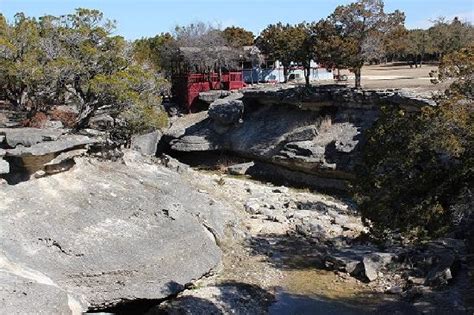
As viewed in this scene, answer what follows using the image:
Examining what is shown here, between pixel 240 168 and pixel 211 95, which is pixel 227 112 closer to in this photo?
pixel 240 168

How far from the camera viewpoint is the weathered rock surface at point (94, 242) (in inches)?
578

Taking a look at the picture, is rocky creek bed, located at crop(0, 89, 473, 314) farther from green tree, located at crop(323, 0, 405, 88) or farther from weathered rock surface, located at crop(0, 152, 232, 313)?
green tree, located at crop(323, 0, 405, 88)

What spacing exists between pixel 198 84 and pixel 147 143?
41.8 feet

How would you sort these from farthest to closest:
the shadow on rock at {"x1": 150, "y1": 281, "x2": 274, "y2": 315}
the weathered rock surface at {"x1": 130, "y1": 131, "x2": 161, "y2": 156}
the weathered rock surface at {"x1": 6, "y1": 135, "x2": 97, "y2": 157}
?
the weathered rock surface at {"x1": 130, "y1": 131, "x2": 161, "y2": 156}
the weathered rock surface at {"x1": 6, "y1": 135, "x2": 97, "y2": 157}
the shadow on rock at {"x1": 150, "y1": 281, "x2": 274, "y2": 315}

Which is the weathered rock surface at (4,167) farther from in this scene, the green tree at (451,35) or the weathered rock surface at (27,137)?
the green tree at (451,35)

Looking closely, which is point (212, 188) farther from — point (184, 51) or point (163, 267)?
point (184, 51)

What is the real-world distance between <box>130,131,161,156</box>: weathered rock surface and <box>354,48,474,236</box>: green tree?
2317cm

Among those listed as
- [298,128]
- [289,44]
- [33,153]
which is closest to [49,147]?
[33,153]

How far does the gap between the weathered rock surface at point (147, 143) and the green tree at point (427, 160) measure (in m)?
23.2

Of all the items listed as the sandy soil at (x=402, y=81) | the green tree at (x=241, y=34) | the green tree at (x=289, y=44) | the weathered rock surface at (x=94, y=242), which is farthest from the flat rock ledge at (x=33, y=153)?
Answer: the green tree at (x=241, y=34)

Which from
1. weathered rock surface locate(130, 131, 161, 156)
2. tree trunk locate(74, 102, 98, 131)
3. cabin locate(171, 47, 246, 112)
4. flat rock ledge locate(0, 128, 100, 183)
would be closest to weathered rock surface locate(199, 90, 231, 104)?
cabin locate(171, 47, 246, 112)

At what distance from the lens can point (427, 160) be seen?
14.3 m

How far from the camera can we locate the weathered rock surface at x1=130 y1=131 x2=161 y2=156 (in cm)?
3697

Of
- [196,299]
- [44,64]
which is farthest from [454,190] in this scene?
[44,64]
